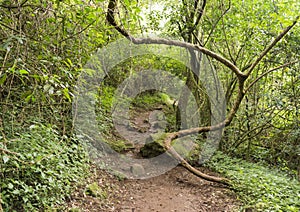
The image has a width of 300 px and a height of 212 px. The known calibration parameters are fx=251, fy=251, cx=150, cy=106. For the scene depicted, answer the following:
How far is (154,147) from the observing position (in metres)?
6.34

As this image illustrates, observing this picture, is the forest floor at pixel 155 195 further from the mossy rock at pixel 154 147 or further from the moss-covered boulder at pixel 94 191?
the mossy rock at pixel 154 147

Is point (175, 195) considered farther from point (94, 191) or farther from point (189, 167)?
point (94, 191)

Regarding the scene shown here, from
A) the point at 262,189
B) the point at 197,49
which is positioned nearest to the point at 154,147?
the point at 197,49

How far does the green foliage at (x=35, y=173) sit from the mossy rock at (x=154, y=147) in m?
2.66

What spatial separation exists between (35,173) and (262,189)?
3.69 meters

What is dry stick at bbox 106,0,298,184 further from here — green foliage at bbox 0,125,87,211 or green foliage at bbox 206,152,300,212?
green foliage at bbox 0,125,87,211

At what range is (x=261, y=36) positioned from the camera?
6523 mm

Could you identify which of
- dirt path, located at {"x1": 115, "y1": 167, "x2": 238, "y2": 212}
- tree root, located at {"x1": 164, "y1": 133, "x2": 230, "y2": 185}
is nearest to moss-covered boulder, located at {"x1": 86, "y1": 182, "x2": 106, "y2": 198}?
dirt path, located at {"x1": 115, "y1": 167, "x2": 238, "y2": 212}

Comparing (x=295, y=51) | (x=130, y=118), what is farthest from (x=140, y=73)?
(x=295, y=51)

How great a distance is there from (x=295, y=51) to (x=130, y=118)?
6.04m

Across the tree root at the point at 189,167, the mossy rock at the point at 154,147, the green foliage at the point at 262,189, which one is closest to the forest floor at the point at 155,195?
the tree root at the point at 189,167

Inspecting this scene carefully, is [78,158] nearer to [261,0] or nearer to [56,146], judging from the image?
[56,146]

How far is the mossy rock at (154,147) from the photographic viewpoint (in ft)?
20.5

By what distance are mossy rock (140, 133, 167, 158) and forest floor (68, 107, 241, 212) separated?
0.70 m
